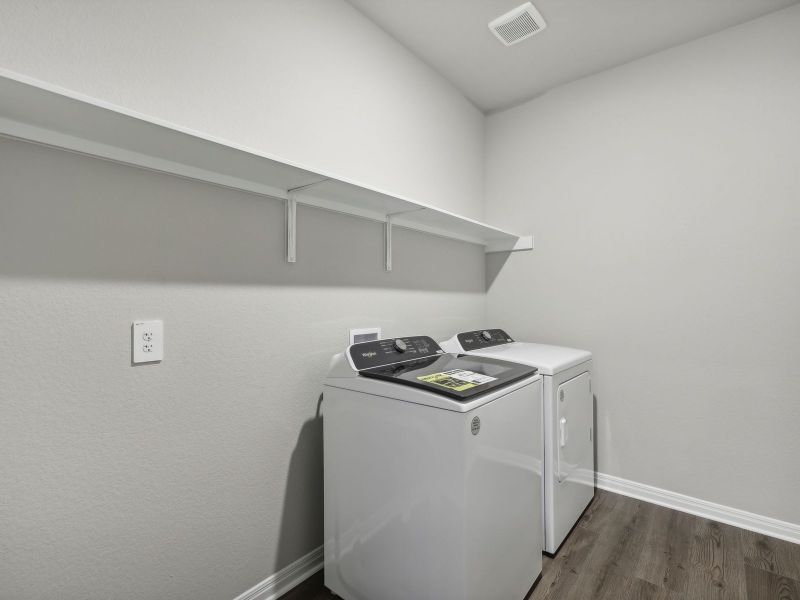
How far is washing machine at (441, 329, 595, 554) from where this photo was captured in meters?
1.74

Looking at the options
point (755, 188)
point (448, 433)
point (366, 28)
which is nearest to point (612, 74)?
point (755, 188)

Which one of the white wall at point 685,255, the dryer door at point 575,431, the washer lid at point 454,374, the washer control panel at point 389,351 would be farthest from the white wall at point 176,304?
the white wall at point 685,255

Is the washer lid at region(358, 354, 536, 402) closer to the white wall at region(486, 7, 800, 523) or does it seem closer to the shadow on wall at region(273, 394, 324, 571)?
the shadow on wall at region(273, 394, 324, 571)

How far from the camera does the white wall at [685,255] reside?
1.90 m

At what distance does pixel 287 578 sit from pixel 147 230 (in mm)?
1457

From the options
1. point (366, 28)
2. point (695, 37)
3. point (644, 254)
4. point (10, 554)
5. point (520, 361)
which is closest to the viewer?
point (10, 554)

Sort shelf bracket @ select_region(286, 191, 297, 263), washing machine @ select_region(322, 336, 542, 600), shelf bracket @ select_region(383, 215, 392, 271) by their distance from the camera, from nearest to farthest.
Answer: washing machine @ select_region(322, 336, 542, 600) < shelf bracket @ select_region(286, 191, 297, 263) < shelf bracket @ select_region(383, 215, 392, 271)

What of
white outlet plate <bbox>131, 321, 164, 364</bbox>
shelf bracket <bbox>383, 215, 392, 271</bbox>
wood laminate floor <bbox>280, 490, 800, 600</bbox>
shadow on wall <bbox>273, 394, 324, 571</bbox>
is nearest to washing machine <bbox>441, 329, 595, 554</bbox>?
wood laminate floor <bbox>280, 490, 800, 600</bbox>

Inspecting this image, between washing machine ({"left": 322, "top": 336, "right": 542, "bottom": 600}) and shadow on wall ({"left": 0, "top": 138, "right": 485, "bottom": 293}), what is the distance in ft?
1.66

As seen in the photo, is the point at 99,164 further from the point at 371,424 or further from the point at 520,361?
the point at 520,361

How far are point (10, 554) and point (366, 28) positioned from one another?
2.42m

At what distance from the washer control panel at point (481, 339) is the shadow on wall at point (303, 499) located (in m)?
0.89

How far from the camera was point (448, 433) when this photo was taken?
1.15 metres

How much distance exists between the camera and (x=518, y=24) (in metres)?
1.98
